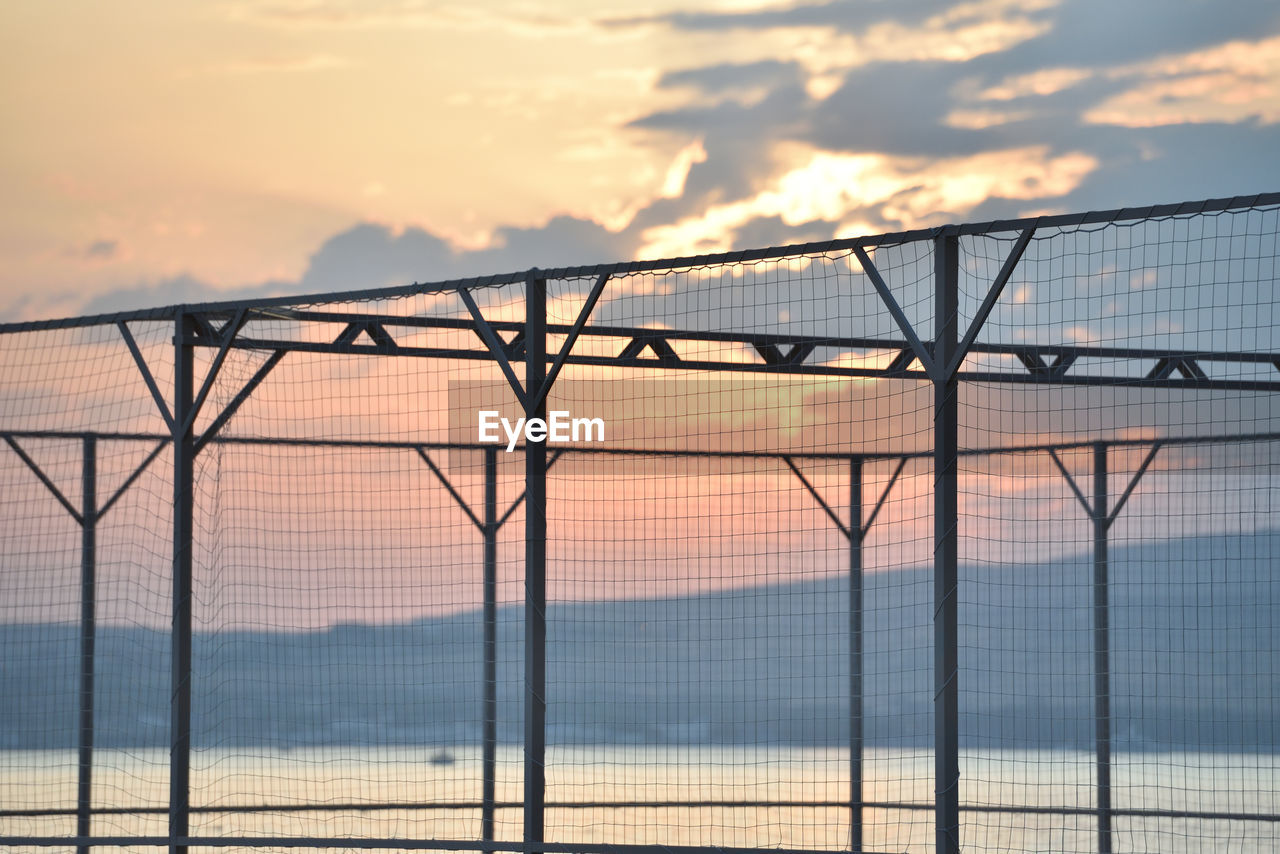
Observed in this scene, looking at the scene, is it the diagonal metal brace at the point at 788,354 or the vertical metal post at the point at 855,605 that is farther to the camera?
the vertical metal post at the point at 855,605

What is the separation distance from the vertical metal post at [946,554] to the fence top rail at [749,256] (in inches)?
9.7

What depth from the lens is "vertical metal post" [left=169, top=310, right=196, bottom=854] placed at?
889 cm

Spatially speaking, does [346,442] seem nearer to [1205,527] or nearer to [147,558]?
[147,558]

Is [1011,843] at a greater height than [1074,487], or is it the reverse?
[1074,487]

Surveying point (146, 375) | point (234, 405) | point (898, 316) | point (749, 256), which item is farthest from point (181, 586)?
point (898, 316)

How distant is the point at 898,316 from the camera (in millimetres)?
6617

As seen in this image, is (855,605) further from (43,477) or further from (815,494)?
(43,477)

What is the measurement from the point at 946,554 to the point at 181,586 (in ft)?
17.2

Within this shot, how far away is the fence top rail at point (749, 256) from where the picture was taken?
596 centimetres

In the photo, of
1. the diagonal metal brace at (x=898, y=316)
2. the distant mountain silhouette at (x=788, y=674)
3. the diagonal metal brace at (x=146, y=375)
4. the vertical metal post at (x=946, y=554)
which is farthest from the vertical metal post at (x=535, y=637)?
the distant mountain silhouette at (x=788, y=674)

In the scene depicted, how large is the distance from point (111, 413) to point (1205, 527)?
20334 mm

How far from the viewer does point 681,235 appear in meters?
23.8

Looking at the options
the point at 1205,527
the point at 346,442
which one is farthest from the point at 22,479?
the point at 1205,527

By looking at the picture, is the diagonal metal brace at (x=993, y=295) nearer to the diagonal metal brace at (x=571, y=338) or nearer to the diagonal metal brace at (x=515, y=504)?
the diagonal metal brace at (x=571, y=338)
